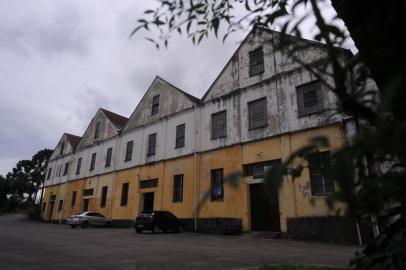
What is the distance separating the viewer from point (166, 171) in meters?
23.9

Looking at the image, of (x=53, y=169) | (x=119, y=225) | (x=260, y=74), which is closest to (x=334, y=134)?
(x=260, y=74)

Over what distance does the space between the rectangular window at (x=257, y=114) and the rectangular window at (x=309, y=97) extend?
2240 mm

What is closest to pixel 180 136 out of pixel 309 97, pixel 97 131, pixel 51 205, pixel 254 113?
pixel 254 113

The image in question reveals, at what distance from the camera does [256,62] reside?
66.5 ft

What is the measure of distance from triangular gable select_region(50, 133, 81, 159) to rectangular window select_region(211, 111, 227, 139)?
23.1 meters

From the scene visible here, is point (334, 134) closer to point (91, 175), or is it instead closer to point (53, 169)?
point (91, 175)

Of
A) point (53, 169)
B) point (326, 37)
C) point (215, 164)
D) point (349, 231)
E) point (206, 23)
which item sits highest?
point (53, 169)

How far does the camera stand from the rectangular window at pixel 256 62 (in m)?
19.9

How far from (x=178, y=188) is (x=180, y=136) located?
12.9ft

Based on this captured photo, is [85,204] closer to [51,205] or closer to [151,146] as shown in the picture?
[51,205]

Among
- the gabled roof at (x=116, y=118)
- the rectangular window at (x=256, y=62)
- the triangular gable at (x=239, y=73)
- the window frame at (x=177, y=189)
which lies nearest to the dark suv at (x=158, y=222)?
the window frame at (x=177, y=189)

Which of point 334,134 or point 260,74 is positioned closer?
point 334,134

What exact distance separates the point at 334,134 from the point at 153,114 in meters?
16.1

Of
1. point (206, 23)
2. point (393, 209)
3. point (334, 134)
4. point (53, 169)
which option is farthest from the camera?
point (53, 169)
